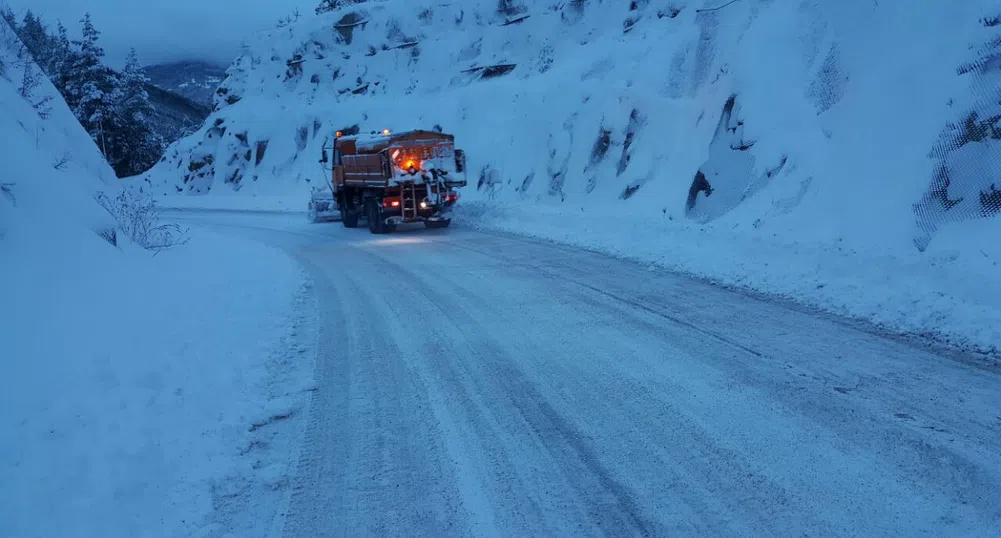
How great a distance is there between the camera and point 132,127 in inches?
2479

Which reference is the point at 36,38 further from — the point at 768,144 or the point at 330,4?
the point at 768,144

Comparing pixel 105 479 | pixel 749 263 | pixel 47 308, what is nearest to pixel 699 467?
pixel 105 479

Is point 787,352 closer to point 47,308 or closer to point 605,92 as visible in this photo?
point 47,308

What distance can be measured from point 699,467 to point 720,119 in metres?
14.5

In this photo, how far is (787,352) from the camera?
6.52 m

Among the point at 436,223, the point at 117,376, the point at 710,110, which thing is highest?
the point at 710,110

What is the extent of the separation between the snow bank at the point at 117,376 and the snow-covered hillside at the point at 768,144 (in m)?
6.58

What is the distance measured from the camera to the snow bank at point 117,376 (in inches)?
156

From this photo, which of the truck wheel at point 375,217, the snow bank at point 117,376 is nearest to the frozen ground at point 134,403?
the snow bank at point 117,376

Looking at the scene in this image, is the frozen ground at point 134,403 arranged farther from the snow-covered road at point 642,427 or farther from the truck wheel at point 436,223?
the truck wheel at point 436,223

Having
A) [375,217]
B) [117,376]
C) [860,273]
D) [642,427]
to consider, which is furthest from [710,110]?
[117,376]

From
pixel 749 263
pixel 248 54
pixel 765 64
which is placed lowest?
pixel 749 263

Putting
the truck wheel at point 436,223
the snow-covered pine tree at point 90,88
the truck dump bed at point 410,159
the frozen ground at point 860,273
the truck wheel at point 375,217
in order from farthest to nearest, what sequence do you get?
the snow-covered pine tree at point 90,88
the truck wheel at point 436,223
the truck wheel at point 375,217
the truck dump bed at point 410,159
the frozen ground at point 860,273

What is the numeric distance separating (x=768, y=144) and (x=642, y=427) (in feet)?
38.6
